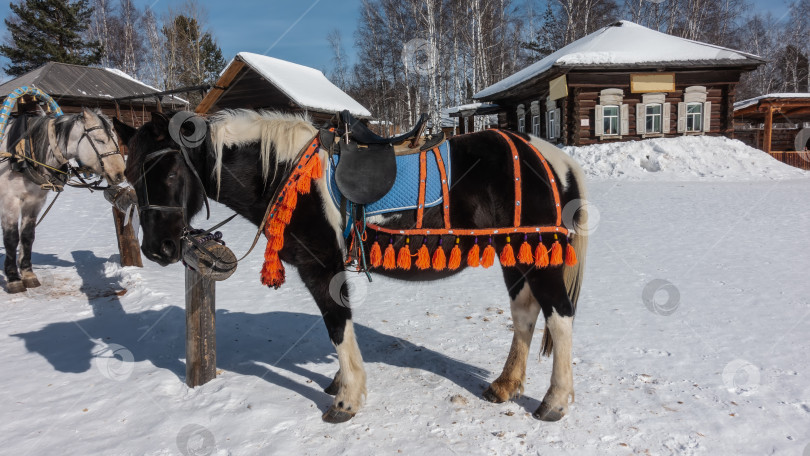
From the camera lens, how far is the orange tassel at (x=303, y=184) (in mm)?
2479

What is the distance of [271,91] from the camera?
18938mm

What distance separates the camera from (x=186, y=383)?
10.5ft

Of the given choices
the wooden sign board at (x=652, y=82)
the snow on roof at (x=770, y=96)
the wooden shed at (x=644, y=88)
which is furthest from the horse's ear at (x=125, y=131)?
the snow on roof at (x=770, y=96)

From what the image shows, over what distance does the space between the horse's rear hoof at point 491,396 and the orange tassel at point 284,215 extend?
173 centimetres

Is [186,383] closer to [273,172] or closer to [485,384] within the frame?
[273,172]

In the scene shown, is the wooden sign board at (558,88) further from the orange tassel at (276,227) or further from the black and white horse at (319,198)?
the orange tassel at (276,227)

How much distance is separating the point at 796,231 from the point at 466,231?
23.8 ft

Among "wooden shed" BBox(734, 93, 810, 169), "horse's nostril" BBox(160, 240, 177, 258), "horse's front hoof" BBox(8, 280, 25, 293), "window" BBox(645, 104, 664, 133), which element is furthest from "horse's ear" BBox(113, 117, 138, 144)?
"wooden shed" BBox(734, 93, 810, 169)

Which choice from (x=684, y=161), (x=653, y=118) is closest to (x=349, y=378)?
(x=684, y=161)

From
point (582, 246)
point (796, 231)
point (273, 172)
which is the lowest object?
point (796, 231)

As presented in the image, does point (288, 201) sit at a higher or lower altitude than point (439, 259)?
higher

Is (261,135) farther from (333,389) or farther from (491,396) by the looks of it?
(491,396)

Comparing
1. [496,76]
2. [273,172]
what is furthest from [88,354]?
[496,76]

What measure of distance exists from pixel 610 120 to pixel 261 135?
60.3 ft
